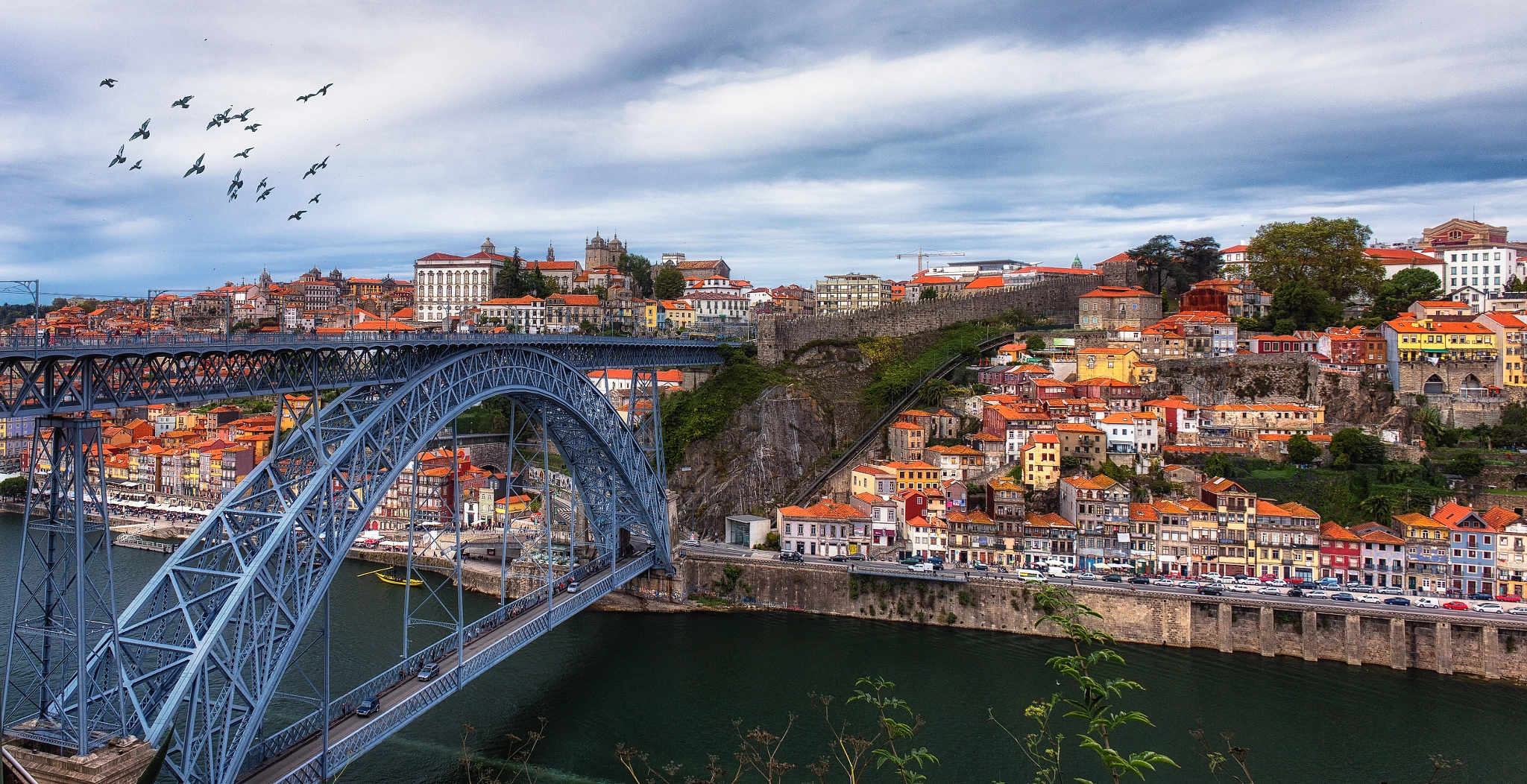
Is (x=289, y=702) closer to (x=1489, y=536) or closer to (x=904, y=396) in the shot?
(x=904, y=396)

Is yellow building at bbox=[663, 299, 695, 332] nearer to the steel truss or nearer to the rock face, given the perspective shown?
the rock face

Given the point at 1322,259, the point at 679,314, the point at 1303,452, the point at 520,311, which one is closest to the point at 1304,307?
the point at 1322,259

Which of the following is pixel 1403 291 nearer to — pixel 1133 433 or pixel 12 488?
pixel 1133 433

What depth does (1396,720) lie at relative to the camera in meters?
17.0

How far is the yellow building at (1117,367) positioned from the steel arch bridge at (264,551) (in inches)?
856

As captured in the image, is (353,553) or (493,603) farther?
(353,553)

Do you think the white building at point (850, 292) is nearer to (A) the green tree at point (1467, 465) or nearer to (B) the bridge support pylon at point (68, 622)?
(A) the green tree at point (1467, 465)

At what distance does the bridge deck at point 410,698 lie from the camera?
1120cm

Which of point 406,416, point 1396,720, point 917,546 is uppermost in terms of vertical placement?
point 406,416

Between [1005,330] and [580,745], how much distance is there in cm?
2743

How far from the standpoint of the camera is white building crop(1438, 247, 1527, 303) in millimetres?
39406

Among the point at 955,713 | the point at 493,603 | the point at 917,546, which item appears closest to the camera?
the point at 955,713

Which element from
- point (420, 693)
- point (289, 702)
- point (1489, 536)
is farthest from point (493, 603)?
point (1489, 536)

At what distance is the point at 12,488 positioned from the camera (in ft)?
113
